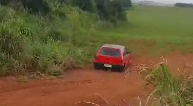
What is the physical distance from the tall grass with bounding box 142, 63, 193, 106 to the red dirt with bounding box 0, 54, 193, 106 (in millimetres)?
5089

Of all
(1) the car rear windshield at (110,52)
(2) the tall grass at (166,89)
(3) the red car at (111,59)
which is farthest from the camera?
(1) the car rear windshield at (110,52)

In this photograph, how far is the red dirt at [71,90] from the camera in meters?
12.6

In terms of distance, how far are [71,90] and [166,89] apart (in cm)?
933

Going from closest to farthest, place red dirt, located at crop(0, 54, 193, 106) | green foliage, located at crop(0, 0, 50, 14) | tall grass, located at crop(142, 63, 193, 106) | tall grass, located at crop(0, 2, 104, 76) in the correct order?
tall grass, located at crop(142, 63, 193, 106)
red dirt, located at crop(0, 54, 193, 106)
tall grass, located at crop(0, 2, 104, 76)
green foliage, located at crop(0, 0, 50, 14)

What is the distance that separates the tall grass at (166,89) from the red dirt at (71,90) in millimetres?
5089

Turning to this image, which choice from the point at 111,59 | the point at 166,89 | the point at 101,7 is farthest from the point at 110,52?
the point at 101,7

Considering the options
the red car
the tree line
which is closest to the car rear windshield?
the red car

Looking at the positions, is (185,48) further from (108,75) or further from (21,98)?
(21,98)

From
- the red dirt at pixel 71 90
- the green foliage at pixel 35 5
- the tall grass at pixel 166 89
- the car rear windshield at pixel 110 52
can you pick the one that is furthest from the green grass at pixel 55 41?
the tall grass at pixel 166 89

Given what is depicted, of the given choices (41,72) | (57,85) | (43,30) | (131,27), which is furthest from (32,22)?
(131,27)

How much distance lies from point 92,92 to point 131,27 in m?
33.6

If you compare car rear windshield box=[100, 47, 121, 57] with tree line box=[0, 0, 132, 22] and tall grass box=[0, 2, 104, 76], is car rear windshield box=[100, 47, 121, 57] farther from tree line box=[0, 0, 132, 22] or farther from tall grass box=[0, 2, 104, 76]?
tree line box=[0, 0, 132, 22]

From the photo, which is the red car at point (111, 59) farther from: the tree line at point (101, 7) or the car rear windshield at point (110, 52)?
the tree line at point (101, 7)

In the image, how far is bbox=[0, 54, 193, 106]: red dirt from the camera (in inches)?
496
